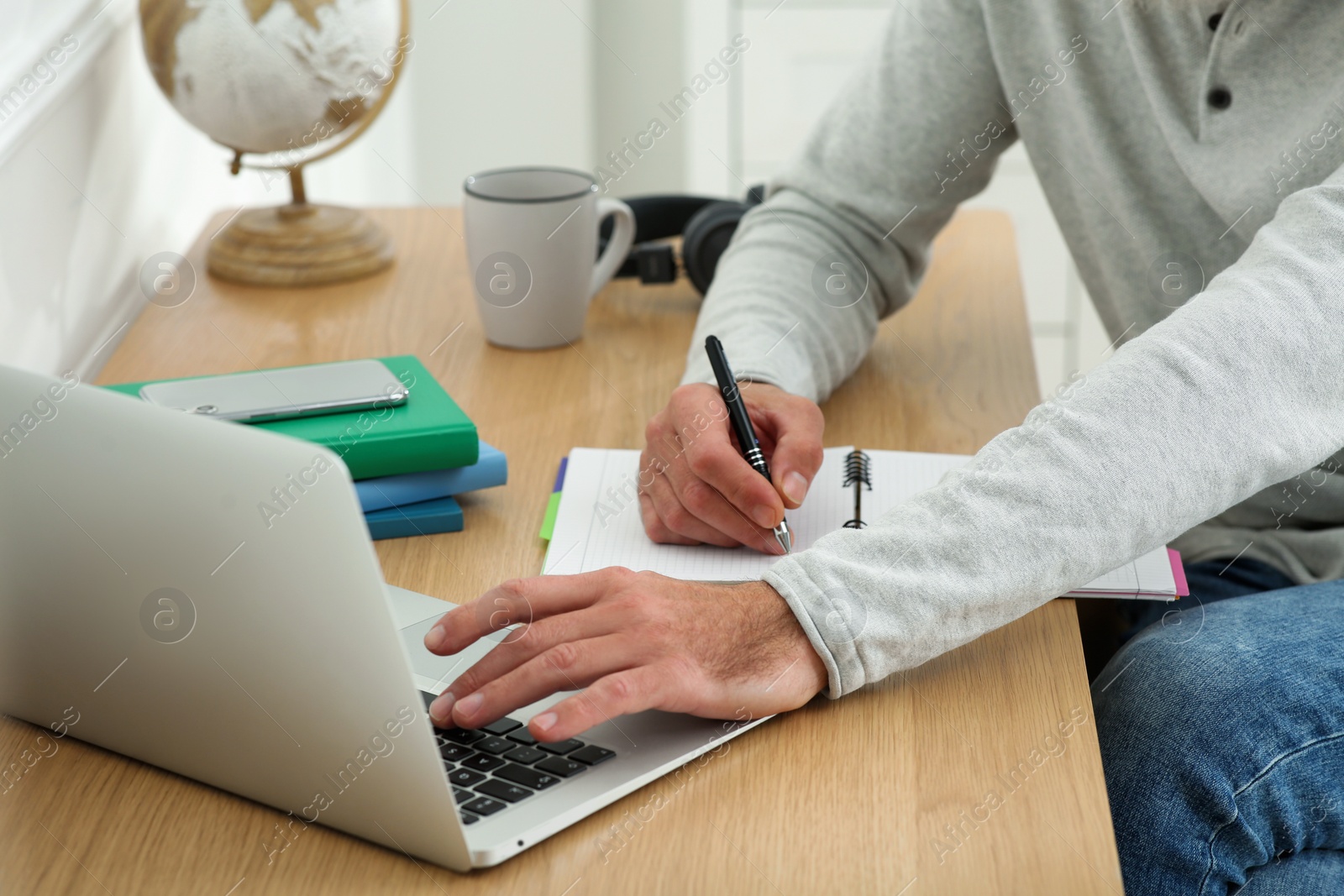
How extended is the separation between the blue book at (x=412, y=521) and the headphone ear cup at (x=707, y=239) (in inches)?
19.0

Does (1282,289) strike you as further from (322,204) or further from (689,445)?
(322,204)

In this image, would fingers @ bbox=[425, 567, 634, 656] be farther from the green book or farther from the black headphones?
the black headphones

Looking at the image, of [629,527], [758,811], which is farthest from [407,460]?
[758,811]

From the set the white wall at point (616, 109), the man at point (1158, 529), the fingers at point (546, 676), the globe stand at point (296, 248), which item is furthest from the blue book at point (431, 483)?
the white wall at point (616, 109)

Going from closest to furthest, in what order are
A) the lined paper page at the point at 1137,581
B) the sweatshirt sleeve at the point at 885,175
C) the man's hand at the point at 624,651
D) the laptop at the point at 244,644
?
the laptop at the point at 244,644
the man's hand at the point at 624,651
the lined paper page at the point at 1137,581
the sweatshirt sleeve at the point at 885,175

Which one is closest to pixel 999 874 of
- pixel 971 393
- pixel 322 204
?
pixel 971 393

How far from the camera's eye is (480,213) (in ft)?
3.34

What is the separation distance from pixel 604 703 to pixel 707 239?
709mm

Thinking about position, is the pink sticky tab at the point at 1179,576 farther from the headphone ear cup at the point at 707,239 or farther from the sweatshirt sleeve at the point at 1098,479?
the headphone ear cup at the point at 707,239

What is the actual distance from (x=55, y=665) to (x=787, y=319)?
0.59m

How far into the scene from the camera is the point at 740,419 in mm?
766

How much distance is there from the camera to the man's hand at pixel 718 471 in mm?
706

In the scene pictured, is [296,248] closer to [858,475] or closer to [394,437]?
[394,437]

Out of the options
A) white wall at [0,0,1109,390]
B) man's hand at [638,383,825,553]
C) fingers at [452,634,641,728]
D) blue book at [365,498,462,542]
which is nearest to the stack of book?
blue book at [365,498,462,542]
